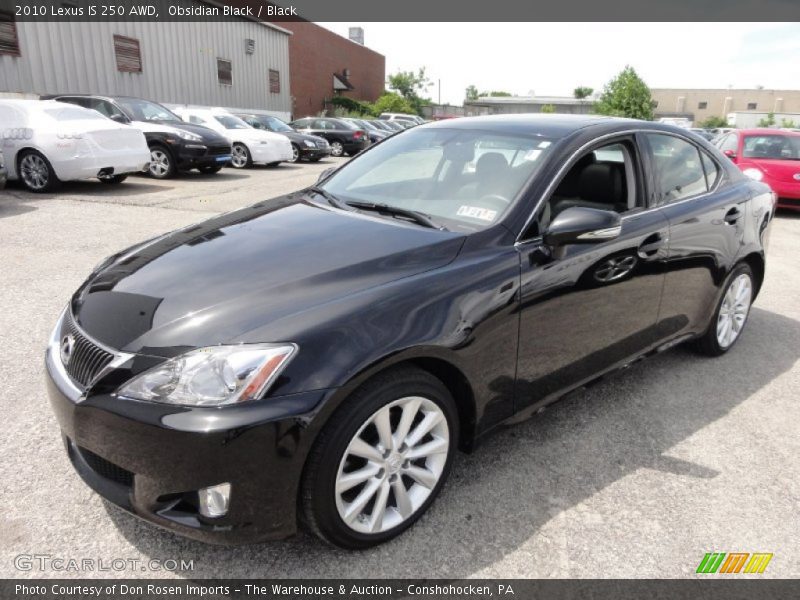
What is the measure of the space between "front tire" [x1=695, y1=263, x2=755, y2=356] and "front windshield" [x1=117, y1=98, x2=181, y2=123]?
1116cm

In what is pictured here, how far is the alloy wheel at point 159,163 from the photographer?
11828 millimetres

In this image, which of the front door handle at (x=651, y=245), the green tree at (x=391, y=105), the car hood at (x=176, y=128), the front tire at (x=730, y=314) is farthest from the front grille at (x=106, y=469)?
the green tree at (x=391, y=105)

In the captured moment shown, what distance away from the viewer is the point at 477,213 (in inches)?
111

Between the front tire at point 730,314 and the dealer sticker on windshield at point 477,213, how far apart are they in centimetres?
210

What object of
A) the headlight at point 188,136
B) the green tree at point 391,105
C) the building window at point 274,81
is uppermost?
the building window at point 274,81

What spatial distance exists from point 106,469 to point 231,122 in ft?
46.5

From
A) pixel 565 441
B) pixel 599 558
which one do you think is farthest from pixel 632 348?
pixel 599 558

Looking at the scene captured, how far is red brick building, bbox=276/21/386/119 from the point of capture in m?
34.7

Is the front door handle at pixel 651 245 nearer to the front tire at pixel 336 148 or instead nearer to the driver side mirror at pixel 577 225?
the driver side mirror at pixel 577 225

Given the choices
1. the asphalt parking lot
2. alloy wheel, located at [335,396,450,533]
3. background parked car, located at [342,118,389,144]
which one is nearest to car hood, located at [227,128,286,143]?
background parked car, located at [342,118,389,144]

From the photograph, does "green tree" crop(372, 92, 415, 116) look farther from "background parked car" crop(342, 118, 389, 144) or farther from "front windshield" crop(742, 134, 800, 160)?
"front windshield" crop(742, 134, 800, 160)

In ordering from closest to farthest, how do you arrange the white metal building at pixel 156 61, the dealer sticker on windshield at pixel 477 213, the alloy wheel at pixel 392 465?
the alloy wheel at pixel 392 465 < the dealer sticker on windshield at pixel 477 213 < the white metal building at pixel 156 61

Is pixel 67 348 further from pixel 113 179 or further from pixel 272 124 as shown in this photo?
pixel 272 124

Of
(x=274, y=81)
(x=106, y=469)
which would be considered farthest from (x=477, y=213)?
(x=274, y=81)
